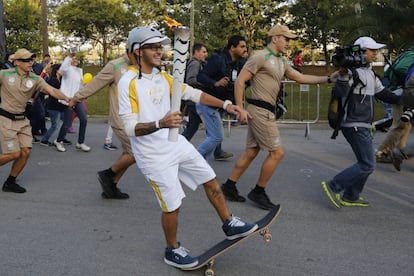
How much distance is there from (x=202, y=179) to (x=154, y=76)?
0.84m

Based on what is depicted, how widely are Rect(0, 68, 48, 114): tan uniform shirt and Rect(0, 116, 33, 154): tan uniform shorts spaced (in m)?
0.14

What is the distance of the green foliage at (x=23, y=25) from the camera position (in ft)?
114

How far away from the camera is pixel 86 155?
27.0 ft

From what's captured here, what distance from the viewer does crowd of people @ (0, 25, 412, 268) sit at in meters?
3.47

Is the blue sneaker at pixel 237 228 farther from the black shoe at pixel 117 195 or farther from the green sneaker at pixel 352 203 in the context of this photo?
the black shoe at pixel 117 195

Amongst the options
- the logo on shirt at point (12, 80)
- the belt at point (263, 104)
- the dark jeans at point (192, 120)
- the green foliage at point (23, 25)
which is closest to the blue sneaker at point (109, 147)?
the dark jeans at point (192, 120)

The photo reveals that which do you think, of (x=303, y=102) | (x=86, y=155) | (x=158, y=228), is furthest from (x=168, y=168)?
(x=303, y=102)

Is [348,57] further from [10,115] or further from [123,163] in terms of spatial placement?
[10,115]

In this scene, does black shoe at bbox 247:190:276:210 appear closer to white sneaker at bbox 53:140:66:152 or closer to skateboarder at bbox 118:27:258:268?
skateboarder at bbox 118:27:258:268

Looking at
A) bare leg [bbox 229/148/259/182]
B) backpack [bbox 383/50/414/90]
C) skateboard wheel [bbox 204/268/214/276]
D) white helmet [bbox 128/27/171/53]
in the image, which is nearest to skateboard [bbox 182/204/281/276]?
skateboard wheel [bbox 204/268/214/276]

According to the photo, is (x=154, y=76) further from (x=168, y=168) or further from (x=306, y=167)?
(x=306, y=167)

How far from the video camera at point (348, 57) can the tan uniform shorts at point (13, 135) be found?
3.68m

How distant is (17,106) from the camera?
5.80m

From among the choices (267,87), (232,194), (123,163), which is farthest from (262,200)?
(123,163)
